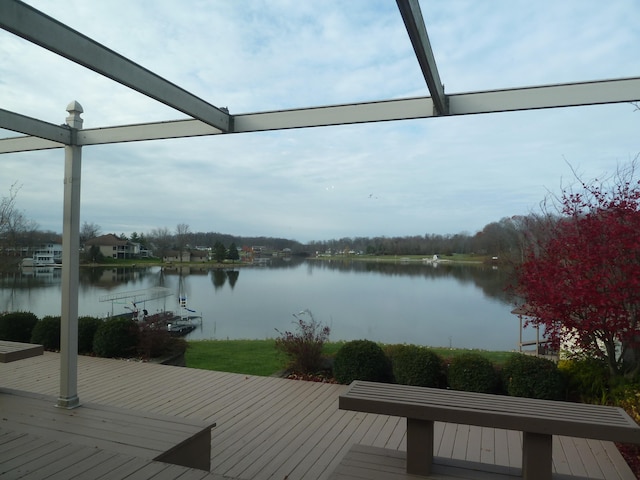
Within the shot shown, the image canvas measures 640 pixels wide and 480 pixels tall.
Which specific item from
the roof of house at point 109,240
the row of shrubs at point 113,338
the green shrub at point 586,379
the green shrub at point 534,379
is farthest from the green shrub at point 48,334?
the roof of house at point 109,240

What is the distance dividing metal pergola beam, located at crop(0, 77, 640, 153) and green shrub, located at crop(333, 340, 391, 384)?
10.0 ft

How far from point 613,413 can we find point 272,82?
2.97 metres

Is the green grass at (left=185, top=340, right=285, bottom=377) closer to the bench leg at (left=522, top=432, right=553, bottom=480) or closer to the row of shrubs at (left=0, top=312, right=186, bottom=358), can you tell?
the row of shrubs at (left=0, top=312, right=186, bottom=358)

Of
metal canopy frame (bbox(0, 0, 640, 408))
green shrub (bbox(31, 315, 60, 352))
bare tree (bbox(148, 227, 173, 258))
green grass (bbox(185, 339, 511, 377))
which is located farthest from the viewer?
bare tree (bbox(148, 227, 173, 258))

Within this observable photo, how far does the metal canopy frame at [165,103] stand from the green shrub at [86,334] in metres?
3.75

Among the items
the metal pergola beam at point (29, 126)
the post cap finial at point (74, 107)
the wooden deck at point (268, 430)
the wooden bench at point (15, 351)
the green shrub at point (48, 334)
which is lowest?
the wooden deck at point (268, 430)

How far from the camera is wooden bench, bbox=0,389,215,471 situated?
2.32 m

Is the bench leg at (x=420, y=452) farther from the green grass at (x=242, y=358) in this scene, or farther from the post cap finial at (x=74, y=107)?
the green grass at (x=242, y=358)

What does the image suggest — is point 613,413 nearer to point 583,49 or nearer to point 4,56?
point 583,49

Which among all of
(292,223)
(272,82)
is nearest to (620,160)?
(272,82)

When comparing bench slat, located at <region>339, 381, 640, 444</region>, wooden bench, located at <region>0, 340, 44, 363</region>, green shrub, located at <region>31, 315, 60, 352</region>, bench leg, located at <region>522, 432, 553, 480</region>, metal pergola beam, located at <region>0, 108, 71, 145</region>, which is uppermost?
metal pergola beam, located at <region>0, 108, 71, 145</region>

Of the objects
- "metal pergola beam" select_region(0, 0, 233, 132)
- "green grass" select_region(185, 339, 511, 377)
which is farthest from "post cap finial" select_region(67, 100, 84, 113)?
"green grass" select_region(185, 339, 511, 377)

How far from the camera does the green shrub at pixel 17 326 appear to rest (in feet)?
22.6

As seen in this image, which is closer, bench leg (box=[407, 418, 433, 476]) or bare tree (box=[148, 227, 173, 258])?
bench leg (box=[407, 418, 433, 476])
